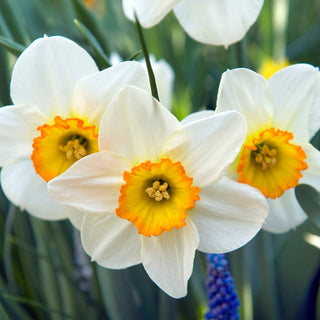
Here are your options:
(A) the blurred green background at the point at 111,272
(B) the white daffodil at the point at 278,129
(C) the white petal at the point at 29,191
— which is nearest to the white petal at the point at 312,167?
(B) the white daffodil at the point at 278,129

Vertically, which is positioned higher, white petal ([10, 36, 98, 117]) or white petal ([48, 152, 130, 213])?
white petal ([10, 36, 98, 117])

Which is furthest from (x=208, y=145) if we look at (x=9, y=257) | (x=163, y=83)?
(x=9, y=257)

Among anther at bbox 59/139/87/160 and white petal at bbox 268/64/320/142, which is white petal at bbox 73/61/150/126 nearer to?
anther at bbox 59/139/87/160

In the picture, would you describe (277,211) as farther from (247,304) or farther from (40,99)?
(40,99)

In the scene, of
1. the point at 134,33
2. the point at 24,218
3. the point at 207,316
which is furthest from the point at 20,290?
the point at 134,33

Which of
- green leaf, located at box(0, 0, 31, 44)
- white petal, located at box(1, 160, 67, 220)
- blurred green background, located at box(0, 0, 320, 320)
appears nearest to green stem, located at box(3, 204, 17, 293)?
blurred green background, located at box(0, 0, 320, 320)

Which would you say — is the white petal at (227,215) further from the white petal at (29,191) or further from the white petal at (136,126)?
the white petal at (29,191)
